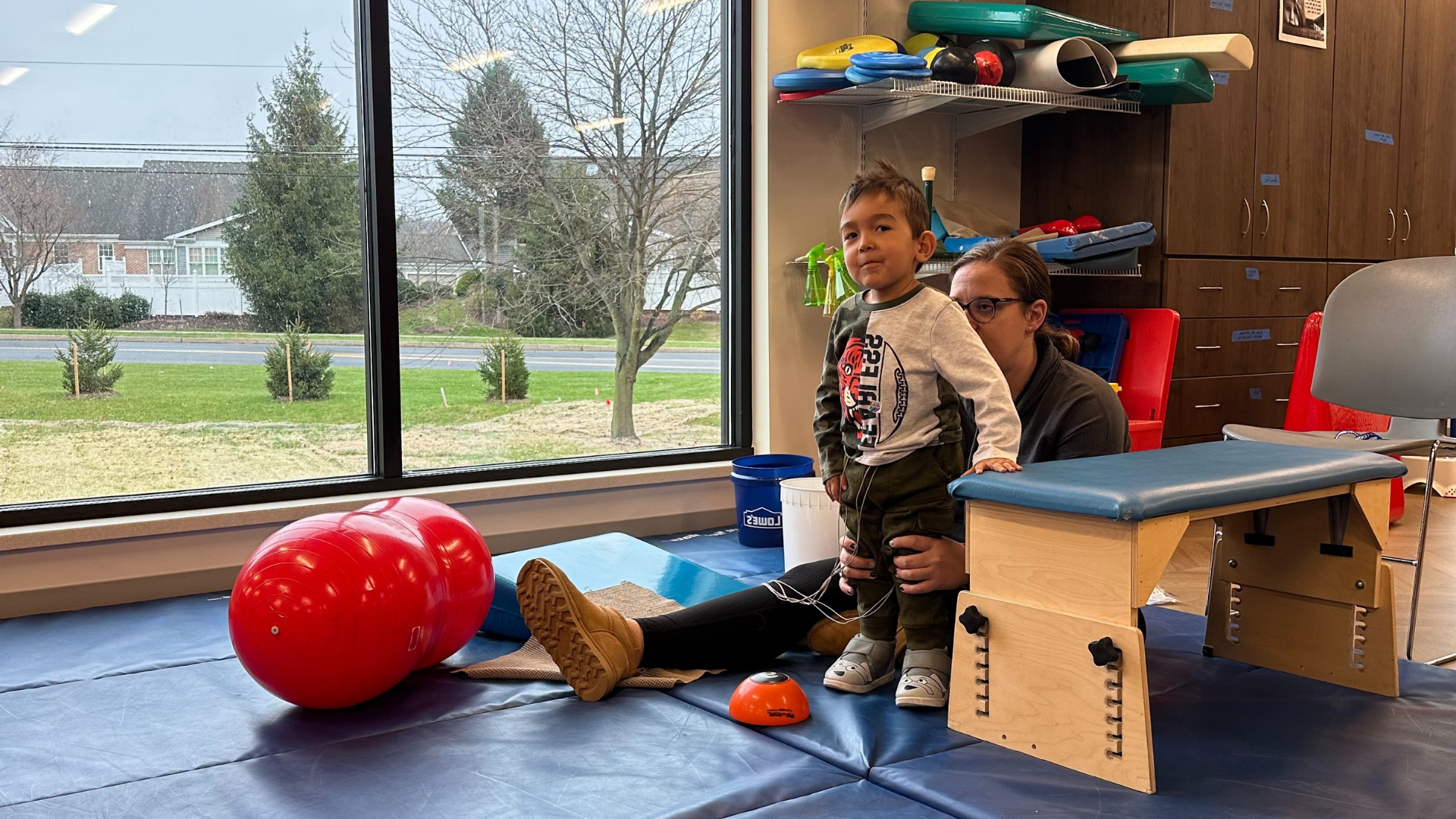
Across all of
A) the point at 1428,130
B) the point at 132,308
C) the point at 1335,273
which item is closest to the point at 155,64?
the point at 132,308

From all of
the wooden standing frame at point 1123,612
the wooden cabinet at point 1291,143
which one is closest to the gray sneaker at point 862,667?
the wooden standing frame at point 1123,612

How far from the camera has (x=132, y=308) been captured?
10.6 feet

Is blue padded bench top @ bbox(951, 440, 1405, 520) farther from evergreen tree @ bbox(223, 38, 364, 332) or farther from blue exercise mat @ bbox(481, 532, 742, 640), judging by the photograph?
evergreen tree @ bbox(223, 38, 364, 332)

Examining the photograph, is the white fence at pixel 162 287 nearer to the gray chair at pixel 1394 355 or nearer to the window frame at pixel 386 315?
the window frame at pixel 386 315

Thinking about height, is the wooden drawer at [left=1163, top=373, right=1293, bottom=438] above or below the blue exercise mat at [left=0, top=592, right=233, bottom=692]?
above

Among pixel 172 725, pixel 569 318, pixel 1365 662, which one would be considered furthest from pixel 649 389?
pixel 1365 662

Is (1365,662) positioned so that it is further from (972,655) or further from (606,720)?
(606,720)

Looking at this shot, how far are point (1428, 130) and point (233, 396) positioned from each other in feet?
17.3

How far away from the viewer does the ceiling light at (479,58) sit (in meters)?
3.66

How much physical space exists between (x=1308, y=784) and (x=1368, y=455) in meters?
0.76

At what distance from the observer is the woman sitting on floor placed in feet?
7.23

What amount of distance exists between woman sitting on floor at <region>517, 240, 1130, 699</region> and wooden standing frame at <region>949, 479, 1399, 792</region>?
23 cm

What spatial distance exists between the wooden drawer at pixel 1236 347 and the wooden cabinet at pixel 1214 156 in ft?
0.95

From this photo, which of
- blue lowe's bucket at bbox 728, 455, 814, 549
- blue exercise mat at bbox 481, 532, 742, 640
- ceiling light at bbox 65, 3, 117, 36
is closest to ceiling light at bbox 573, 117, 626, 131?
blue lowe's bucket at bbox 728, 455, 814, 549
